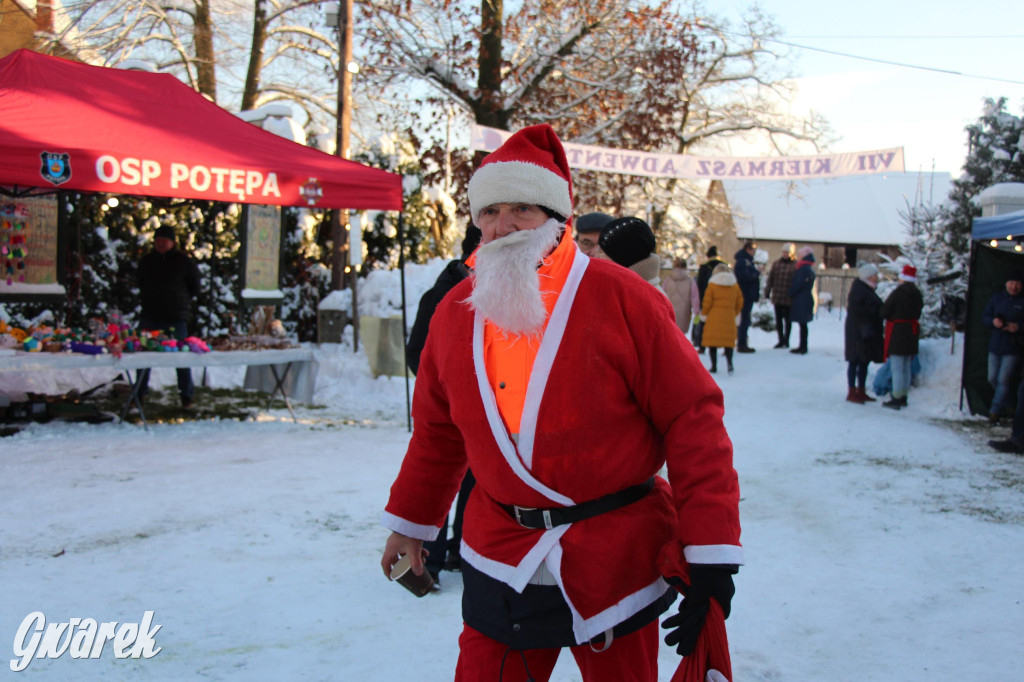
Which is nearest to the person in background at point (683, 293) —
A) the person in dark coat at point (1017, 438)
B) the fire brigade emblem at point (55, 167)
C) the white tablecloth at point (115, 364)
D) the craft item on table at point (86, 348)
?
the person in dark coat at point (1017, 438)

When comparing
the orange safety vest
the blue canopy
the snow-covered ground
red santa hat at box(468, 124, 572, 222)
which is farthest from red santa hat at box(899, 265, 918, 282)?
the orange safety vest

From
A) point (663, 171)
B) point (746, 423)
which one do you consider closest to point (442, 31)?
point (663, 171)

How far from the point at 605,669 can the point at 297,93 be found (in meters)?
20.5

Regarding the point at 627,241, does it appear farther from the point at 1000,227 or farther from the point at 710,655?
the point at 1000,227

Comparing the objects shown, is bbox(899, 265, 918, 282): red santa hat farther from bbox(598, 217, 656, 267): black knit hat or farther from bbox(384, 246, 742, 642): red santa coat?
bbox(384, 246, 742, 642): red santa coat

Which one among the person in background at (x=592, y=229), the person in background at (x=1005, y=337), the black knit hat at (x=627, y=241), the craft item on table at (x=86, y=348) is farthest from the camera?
the person in background at (x=1005, y=337)

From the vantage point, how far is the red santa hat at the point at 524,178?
6.48 feet

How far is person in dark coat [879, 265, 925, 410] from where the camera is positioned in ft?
30.7

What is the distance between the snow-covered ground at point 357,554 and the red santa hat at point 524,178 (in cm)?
202

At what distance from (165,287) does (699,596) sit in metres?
7.72

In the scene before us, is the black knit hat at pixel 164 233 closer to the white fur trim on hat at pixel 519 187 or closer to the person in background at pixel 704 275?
the white fur trim on hat at pixel 519 187

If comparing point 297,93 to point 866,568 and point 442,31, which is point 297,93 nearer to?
point 442,31

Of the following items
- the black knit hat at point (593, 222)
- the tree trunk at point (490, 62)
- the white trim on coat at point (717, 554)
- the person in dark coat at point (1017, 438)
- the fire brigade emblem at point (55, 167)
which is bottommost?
the person in dark coat at point (1017, 438)

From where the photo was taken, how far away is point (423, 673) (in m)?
3.11
